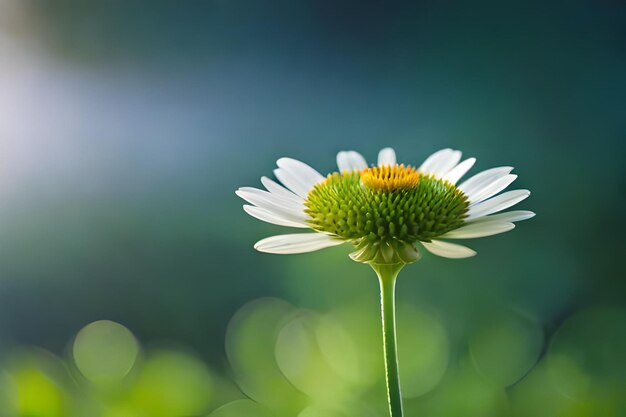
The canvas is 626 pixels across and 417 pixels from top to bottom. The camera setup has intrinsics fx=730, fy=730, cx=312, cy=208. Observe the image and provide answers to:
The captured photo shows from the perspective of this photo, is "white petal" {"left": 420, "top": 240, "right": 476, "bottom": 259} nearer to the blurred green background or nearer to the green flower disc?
the green flower disc

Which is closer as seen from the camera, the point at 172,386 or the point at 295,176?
the point at 295,176

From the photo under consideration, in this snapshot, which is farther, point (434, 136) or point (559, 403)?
point (434, 136)

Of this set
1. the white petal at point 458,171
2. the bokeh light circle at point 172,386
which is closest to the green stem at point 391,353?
the white petal at point 458,171

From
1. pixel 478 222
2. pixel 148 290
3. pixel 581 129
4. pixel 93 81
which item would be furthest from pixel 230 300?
pixel 478 222

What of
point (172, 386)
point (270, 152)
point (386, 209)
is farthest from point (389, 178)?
point (270, 152)

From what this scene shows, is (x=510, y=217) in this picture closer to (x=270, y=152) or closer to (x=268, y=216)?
(x=268, y=216)

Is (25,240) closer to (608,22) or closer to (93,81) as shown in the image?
(93,81)

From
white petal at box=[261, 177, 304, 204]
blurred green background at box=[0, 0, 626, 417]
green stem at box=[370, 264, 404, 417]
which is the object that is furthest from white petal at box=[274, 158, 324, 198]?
blurred green background at box=[0, 0, 626, 417]

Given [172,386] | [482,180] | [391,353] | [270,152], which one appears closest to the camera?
[391,353]
